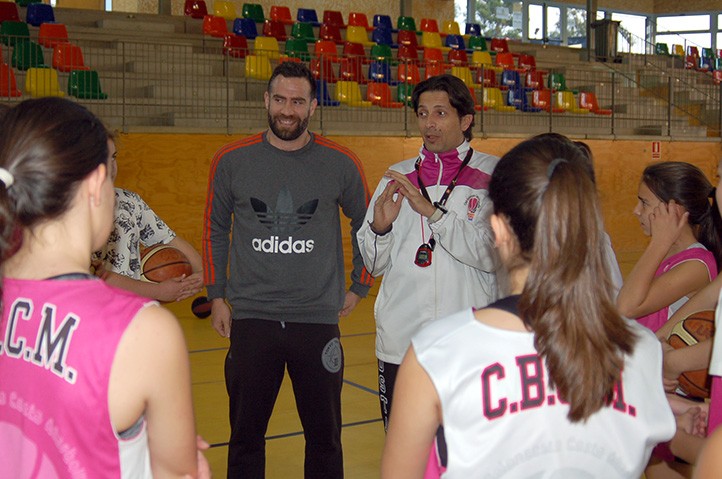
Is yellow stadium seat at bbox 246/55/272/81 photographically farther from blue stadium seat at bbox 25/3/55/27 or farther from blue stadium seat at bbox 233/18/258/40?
blue stadium seat at bbox 25/3/55/27

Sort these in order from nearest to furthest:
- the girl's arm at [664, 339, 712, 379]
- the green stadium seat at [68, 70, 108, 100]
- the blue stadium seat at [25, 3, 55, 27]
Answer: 1. the girl's arm at [664, 339, 712, 379]
2. the green stadium seat at [68, 70, 108, 100]
3. the blue stadium seat at [25, 3, 55, 27]

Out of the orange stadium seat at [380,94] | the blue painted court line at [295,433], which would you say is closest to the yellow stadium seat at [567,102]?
the orange stadium seat at [380,94]

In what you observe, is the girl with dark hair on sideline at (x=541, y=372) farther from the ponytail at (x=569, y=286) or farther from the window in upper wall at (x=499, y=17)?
the window in upper wall at (x=499, y=17)

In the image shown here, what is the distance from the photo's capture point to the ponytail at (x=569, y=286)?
156cm

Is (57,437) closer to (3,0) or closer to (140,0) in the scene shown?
(3,0)

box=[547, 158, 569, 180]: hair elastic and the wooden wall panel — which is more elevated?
box=[547, 158, 569, 180]: hair elastic

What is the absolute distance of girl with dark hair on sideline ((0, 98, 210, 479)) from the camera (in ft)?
4.86

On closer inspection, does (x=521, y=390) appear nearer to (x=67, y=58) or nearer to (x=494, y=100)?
(x=67, y=58)

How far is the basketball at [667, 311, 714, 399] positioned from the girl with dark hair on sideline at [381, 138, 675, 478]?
1031 millimetres

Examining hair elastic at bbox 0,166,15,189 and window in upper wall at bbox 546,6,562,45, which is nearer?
hair elastic at bbox 0,166,15,189

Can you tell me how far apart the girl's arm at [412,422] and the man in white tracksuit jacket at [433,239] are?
1645mm

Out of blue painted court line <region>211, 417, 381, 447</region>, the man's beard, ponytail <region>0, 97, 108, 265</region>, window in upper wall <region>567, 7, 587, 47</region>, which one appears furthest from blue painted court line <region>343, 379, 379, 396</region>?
window in upper wall <region>567, 7, 587, 47</region>

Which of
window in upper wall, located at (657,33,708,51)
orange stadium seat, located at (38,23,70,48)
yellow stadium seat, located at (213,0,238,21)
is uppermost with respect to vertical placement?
window in upper wall, located at (657,33,708,51)

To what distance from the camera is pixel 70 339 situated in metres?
1.49
